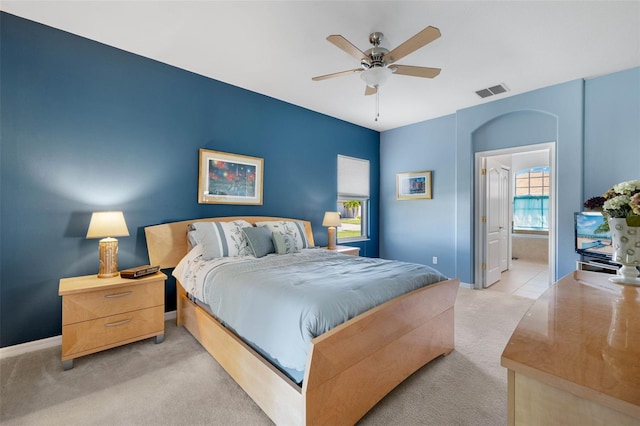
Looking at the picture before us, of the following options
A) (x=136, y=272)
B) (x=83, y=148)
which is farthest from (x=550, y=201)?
(x=83, y=148)

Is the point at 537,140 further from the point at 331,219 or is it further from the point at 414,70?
the point at 331,219

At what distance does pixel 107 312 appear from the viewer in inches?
87.6

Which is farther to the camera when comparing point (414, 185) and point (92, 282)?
point (414, 185)

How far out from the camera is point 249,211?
3646mm

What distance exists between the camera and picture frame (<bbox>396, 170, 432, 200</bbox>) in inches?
188

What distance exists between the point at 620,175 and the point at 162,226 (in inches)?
198

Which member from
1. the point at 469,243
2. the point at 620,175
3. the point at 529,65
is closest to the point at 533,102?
the point at 529,65

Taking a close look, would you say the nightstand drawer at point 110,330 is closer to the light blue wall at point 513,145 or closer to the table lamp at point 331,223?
the table lamp at point 331,223

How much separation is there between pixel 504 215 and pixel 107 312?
19.4 feet

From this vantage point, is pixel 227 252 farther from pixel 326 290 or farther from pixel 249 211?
pixel 326 290

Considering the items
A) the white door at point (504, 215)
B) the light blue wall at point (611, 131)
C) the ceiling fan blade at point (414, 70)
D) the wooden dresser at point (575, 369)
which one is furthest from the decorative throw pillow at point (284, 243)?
the white door at point (504, 215)

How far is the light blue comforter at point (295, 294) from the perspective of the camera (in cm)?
141

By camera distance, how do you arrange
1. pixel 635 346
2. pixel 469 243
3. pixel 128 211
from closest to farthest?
pixel 635 346 → pixel 128 211 → pixel 469 243

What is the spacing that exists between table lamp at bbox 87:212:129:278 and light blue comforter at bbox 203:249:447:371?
2.96ft
